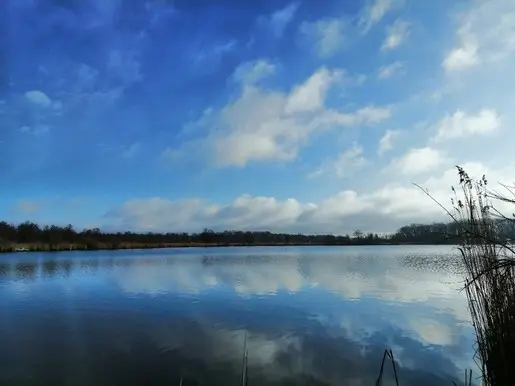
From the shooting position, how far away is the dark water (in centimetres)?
664

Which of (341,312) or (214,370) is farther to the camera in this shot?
(341,312)

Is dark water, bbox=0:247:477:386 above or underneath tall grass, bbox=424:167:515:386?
underneath

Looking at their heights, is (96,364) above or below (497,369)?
below

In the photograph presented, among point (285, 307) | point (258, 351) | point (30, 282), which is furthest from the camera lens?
point (30, 282)

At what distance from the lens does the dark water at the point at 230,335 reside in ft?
21.8

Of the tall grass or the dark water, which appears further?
the dark water

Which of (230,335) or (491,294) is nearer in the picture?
(491,294)

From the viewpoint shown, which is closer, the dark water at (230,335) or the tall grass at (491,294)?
the tall grass at (491,294)

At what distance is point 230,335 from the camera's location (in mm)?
9023

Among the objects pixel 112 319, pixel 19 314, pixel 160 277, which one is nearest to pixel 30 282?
pixel 160 277

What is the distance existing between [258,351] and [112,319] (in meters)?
4.88

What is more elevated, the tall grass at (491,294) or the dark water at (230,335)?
the tall grass at (491,294)

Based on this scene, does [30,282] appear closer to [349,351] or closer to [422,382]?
[349,351]

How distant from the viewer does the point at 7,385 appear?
602cm
